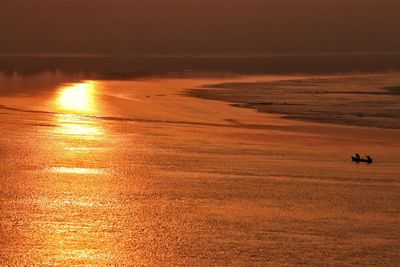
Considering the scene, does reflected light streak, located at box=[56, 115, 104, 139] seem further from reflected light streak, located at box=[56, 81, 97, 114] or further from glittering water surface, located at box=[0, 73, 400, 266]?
reflected light streak, located at box=[56, 81, 97, 114]

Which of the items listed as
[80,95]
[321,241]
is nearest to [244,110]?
[80,95]

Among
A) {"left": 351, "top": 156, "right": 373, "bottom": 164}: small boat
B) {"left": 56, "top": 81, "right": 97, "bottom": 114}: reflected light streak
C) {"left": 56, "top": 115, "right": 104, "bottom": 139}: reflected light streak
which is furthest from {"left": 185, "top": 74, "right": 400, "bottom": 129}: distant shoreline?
{"left": 351, "top": 156, "right": 373, "bottom": 164}: small boat

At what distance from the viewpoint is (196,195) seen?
2008 centimetres

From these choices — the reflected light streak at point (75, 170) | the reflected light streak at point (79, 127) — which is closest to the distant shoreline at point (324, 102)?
the reflected light streak at point (79, 127)

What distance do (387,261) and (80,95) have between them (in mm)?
43737

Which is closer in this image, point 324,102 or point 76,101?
point 76,101

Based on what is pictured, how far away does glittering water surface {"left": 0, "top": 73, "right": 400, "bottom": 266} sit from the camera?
15.3 m

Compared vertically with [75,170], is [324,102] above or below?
below

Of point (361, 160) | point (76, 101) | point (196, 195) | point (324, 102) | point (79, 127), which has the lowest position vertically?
point (76, 101)

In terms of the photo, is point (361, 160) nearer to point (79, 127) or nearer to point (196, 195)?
point (196, 195)

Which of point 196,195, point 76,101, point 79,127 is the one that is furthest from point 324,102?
point 196,195

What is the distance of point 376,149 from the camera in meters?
28.2

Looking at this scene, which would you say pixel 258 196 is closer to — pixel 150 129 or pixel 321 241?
pixel 321 241

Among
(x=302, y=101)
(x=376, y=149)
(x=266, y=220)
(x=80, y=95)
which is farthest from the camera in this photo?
(x=80, y=95)
